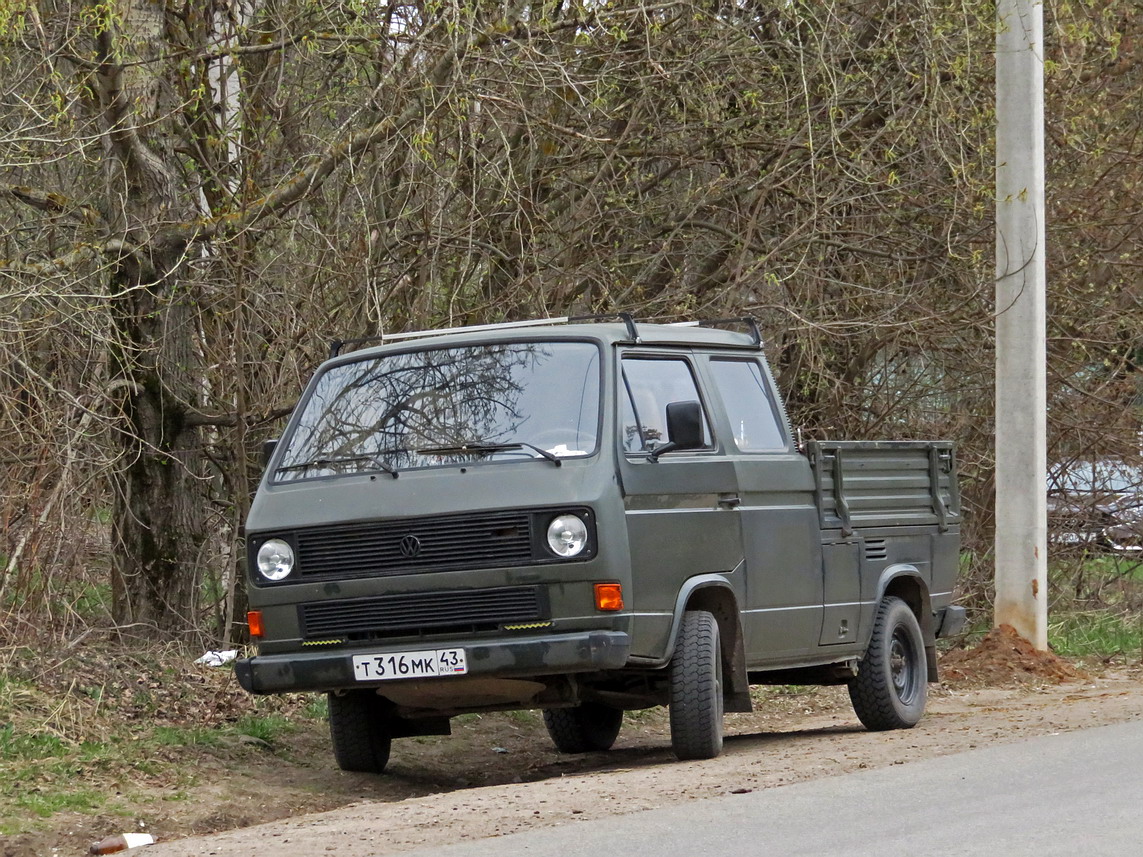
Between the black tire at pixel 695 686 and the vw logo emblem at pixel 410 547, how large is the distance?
1294mm

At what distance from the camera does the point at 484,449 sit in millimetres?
8180

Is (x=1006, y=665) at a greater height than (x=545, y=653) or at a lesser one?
lesser

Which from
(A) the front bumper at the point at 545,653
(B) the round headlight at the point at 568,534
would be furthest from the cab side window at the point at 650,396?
(A) the front bumper at the point at 545,653

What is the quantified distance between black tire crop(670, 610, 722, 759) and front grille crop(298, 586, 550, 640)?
839 mm

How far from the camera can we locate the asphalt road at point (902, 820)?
605cm

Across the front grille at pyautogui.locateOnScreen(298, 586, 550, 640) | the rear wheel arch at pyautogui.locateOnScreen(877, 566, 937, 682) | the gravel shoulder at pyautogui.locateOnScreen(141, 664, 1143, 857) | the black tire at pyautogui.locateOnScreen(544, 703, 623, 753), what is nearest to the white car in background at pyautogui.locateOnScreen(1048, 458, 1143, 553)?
the gravel shoulder at pyautogui.locateOnScreen(141, 664, 1143, 857)

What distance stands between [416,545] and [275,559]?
76 cm

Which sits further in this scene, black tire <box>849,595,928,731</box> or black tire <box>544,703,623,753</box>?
black tire <box>544,703,623,753</box>

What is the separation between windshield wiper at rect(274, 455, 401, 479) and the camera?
830cm

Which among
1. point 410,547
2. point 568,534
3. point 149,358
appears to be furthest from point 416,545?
point 149,358

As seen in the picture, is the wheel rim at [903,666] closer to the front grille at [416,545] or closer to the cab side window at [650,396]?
the cab side window at [650,396]

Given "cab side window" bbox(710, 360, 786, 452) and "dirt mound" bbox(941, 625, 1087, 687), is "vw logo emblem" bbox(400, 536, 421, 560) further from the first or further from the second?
"dirt mound" bbox(941, 625, 1087, 687)

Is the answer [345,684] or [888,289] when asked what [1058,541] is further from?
[345,684]

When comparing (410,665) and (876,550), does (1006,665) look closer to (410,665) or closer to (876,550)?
(876,550)
